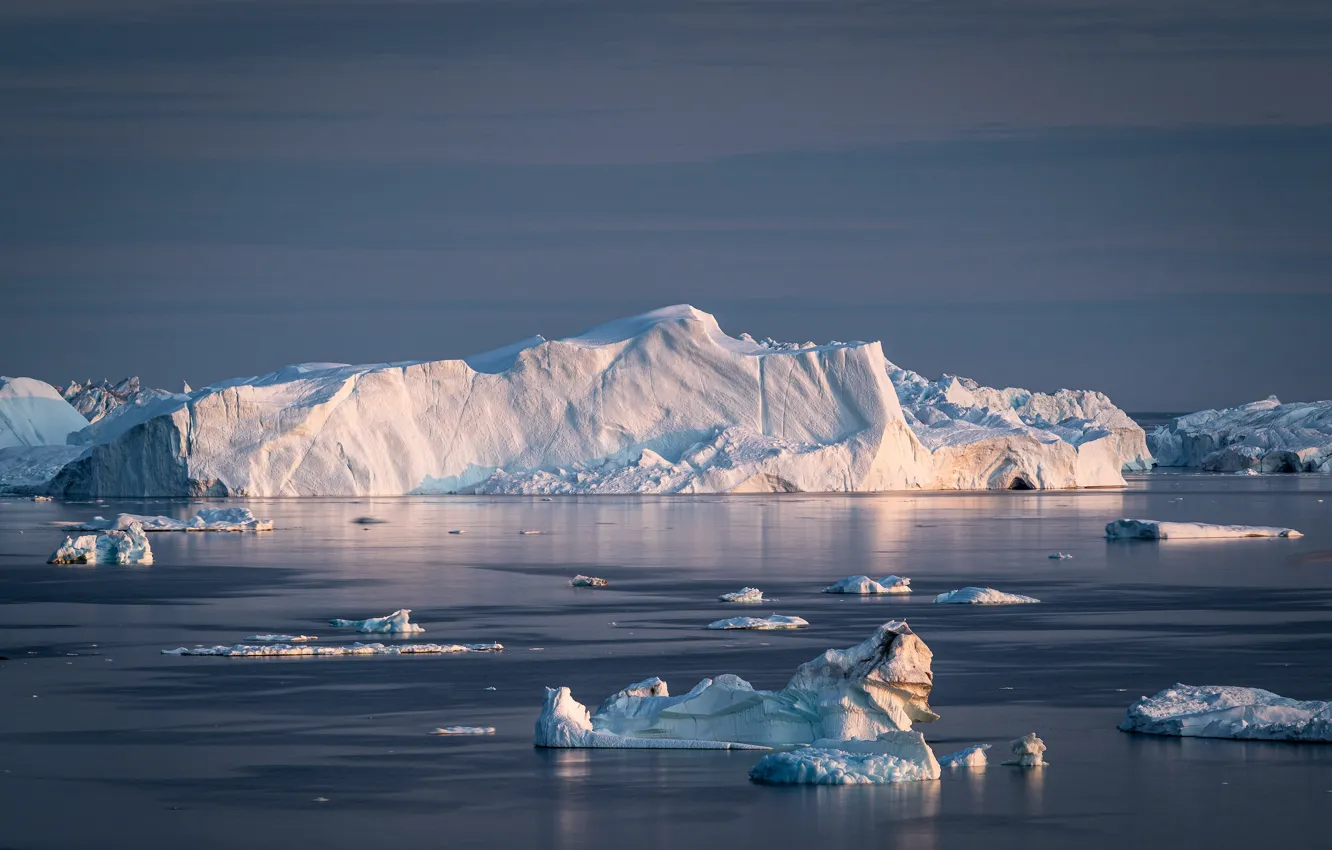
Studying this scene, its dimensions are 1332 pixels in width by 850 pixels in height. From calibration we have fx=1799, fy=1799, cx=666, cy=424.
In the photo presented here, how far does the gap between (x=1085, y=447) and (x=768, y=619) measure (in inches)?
1834

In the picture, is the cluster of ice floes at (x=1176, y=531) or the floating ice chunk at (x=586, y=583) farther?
the cluster of ice floes at (x=1176, y=531)

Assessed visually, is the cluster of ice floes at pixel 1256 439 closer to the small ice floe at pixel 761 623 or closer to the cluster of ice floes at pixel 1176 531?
the cluster of ice floes at pixel 1176 531

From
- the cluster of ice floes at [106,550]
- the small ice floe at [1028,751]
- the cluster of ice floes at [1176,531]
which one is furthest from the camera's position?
the cluster of ice floes at [1176,531]

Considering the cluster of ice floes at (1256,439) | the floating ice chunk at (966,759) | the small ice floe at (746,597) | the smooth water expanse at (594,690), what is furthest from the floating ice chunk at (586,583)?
the cluster of ice floes at (1256,439)

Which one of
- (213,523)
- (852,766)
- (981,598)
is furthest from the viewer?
(213,523)

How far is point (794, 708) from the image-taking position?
1002cm

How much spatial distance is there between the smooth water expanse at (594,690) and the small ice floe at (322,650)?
30 cm

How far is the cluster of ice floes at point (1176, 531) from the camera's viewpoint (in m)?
29.9

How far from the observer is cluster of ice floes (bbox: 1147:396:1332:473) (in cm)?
8044

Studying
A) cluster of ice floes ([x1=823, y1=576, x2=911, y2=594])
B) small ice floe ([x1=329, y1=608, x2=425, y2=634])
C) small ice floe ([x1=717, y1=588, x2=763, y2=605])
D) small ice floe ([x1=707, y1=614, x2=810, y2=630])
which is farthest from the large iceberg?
small ice floe ([x1=707, y1=614, x2=810, y2=630])

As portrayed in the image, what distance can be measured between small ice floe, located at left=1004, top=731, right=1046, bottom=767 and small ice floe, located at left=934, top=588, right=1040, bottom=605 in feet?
30.3

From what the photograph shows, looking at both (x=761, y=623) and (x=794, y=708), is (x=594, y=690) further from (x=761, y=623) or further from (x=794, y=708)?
(x=761, y=623)

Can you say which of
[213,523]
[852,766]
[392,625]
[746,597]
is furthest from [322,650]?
[213,523]

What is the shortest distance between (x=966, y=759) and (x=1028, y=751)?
1.05 feet
